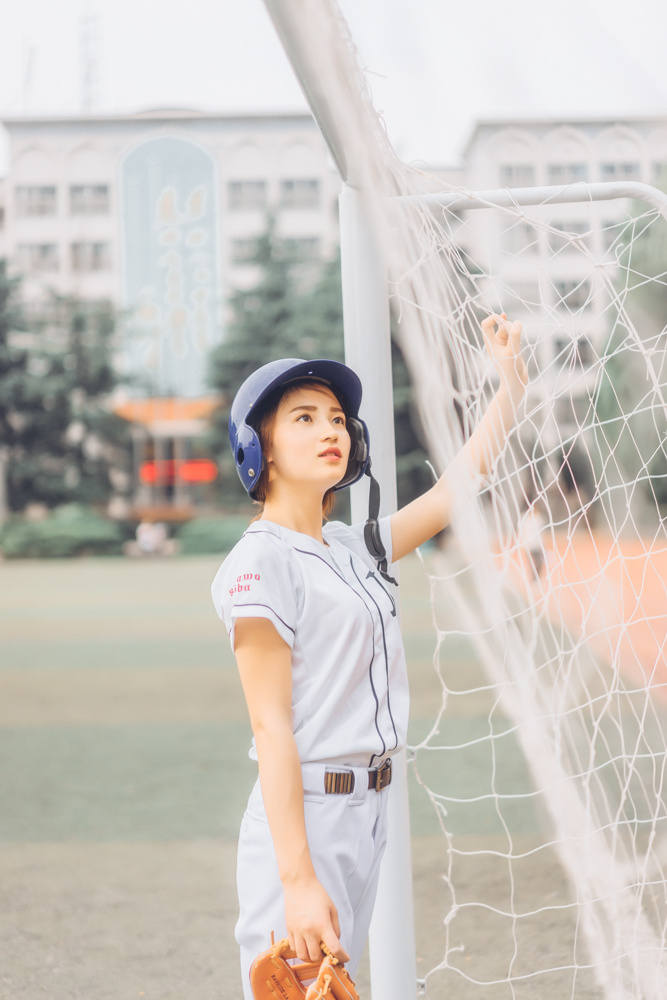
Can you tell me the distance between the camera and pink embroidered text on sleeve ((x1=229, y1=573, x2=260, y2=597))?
4.60ft

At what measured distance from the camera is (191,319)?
27.2m

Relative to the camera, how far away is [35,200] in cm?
3231

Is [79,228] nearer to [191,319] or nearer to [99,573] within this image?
[191,319]

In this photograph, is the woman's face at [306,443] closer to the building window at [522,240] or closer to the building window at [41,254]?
the building window at [522,240]

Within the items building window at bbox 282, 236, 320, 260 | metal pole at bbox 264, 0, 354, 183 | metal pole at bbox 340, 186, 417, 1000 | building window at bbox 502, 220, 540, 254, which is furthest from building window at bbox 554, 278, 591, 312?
building window at bbox 282, 236, 320, 260

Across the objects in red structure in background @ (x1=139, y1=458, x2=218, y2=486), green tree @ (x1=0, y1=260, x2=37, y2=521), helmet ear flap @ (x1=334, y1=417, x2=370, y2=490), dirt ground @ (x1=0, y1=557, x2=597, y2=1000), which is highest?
green tree @ (x1=0, y1=260, x2=37, y2=521)

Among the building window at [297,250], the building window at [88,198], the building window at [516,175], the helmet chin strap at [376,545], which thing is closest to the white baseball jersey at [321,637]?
the helmet chin strap at [376,545]

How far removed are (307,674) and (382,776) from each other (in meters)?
0.22

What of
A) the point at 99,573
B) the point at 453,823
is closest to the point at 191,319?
the point at 99,573

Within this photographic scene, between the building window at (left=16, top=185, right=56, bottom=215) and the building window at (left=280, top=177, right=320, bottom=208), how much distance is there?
8124 mm

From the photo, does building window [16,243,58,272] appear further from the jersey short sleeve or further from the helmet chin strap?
the jersey short sleeve

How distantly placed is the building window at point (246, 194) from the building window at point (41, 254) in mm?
6589

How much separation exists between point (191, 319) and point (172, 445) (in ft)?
14.4

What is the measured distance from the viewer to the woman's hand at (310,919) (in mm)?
1332
